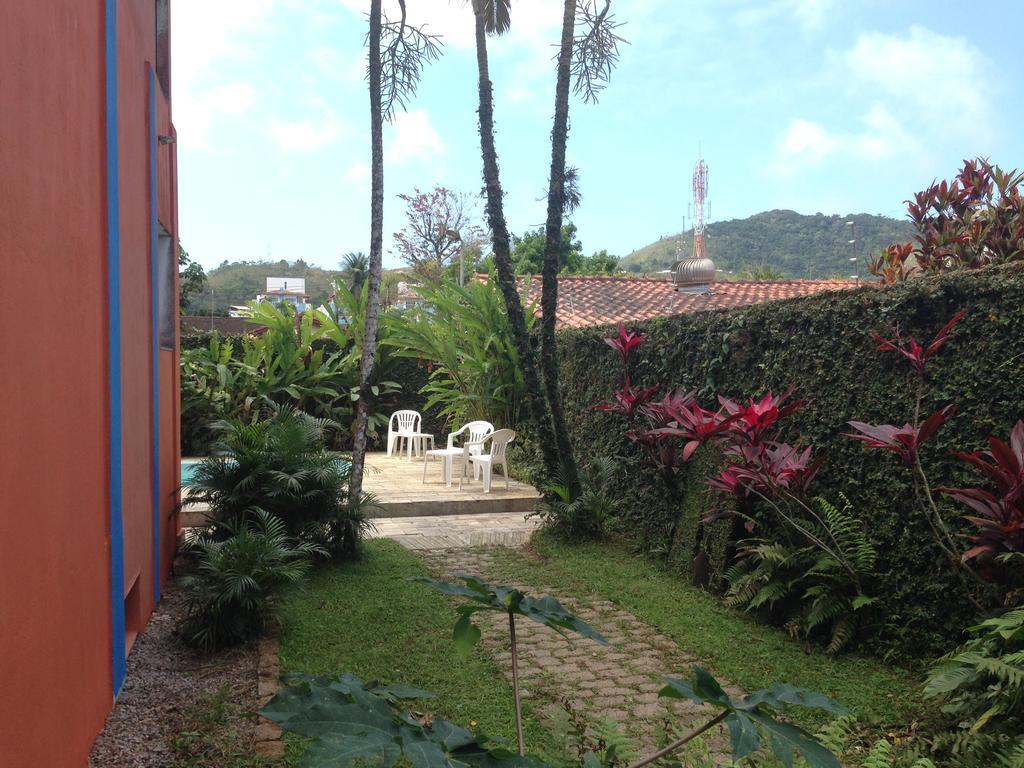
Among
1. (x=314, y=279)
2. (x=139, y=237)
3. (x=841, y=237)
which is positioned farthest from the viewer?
(x=314, y=279)

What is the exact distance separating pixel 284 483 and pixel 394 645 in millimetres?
1739

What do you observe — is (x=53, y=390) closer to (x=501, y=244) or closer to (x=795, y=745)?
(x=795, y=745)

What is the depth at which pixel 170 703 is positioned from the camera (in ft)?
12.7

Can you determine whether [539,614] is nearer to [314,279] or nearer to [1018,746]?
[1018,746]

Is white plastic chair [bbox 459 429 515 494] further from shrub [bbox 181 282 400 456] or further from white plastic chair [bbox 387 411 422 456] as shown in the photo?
shrub [bbox 181 282 400 456]

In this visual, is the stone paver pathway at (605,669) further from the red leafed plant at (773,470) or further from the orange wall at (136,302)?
the orange wall at (136,302)

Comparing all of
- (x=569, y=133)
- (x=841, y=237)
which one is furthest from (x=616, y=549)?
(x=841, y=237)

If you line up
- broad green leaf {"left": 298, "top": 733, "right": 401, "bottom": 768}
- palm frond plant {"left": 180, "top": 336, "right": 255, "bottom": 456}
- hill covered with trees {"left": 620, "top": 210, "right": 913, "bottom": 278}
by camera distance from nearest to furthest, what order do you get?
broad green leaf {"left": 298, "top": 733, "right": 401, "bottom": 768} < palm frond plant {"left": 180, "top": 336, "right": 255, "bottom": 456} < hill covered with trees {"left": 620, "top": 210, "right": 913, "bottom": 278}

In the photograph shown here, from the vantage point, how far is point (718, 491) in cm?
588

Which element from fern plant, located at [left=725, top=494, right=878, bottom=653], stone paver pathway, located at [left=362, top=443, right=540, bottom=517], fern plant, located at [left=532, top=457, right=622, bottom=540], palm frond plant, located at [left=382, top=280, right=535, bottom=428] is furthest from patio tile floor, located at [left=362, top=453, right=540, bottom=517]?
fern plant, located at [left=725, top=494, right=878, bottom=653]

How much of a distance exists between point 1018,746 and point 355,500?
487cm

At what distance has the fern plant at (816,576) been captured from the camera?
446 cm

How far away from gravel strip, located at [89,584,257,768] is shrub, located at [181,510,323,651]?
0.12 meters

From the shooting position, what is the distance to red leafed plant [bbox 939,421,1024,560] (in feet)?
11.4
